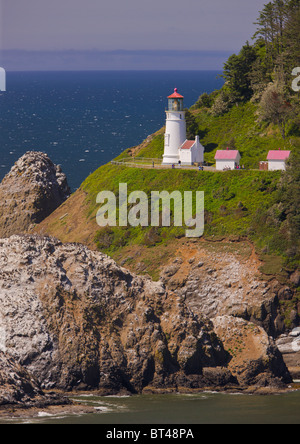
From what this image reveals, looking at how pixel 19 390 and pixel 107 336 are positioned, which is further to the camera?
pixel 107 336

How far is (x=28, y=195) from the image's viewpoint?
112m

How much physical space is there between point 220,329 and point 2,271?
54.4ft

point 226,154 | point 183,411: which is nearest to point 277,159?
point 226,154

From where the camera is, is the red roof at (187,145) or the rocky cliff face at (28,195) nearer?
the red roof at (187,145)

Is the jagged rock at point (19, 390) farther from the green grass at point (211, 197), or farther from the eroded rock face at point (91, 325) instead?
the green grass at point (211, 197)

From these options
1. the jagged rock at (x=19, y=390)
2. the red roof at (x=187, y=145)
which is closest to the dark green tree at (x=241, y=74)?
the red roof at (x=187, y=145)

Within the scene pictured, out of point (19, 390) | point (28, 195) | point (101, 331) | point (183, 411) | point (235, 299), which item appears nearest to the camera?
point (19, 390)

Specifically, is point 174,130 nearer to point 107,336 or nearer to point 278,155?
point 278,155

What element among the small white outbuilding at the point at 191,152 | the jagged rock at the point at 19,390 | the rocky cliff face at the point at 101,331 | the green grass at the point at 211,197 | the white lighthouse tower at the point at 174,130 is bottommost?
the jagged rock at the point at 19,390

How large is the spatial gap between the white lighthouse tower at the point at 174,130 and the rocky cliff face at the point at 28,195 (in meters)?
12.3

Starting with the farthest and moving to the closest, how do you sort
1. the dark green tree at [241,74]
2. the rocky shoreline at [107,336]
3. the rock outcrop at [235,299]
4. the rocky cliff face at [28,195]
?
the dark green tree at [241,74] < the rocky cliff face at [28,195] < the rock outcrop at [235,299] < the rocky shoreline at [107,336]

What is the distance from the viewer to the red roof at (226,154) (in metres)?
105

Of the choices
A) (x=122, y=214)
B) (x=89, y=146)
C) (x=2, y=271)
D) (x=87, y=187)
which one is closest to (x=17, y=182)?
(x=87, y=187)

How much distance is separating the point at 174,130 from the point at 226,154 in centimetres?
776
